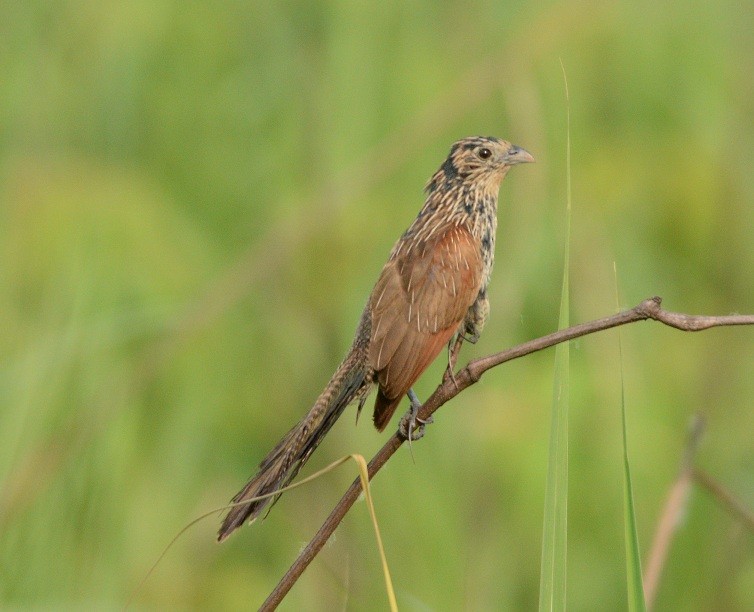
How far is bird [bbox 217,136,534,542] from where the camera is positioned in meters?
2.23

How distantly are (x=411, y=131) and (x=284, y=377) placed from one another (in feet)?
3.70

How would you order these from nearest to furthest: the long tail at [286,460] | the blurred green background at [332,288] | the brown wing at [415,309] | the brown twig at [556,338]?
the brown twig at [556,338] → the long tail at [286,460] → the brown wing at [415,309] → the blurred green background at [332,288]

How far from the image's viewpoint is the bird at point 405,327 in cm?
223

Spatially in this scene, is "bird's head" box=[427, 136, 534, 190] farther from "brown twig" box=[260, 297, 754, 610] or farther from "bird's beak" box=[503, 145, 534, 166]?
"brown twig" box=[260, 297, 754, 610]

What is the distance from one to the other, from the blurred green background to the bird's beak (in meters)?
0.77

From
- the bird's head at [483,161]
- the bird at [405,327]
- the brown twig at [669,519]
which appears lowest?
the brown twig at [669,519]

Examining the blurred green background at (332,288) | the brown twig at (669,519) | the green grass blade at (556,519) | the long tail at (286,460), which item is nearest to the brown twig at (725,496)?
the brown twig at (669,519)

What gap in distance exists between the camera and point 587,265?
4.22 meters

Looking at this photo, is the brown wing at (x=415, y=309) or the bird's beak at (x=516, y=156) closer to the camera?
the brown wing at (x=415, y=309)

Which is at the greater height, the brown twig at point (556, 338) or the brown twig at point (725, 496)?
the brown twig at point (556, 338)

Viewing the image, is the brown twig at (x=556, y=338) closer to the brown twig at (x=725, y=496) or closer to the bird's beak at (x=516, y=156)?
the bird's beak at (x=516, y=156)

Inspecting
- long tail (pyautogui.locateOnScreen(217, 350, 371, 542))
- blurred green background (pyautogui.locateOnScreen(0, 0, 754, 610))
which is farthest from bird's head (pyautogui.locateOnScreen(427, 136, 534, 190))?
long tail (pyautogui.locateOnScreen(217, 350, 371, 542))

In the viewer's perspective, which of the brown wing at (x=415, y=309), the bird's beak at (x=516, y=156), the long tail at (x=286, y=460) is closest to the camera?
the long tail at (x=286, y=460)

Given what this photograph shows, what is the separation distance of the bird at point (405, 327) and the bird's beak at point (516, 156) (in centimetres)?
21
